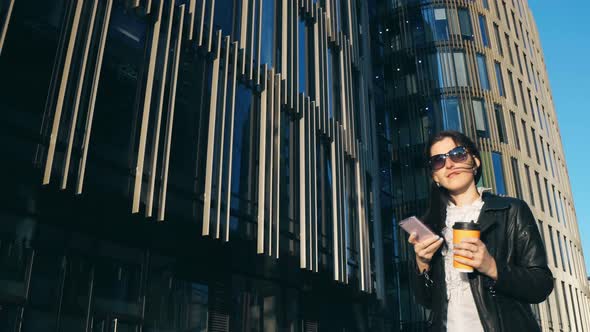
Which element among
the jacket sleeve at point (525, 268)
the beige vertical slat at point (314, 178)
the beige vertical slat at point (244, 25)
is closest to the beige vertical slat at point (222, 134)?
the beige vertical slat at point (244, 25)

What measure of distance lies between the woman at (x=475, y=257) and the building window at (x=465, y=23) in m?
29.6

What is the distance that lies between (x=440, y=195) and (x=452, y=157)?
26 centimetres

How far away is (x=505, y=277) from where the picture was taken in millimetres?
2252

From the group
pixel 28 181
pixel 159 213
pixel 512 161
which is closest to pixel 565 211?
pixel 512 161

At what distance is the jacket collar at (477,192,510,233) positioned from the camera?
2.48 metres

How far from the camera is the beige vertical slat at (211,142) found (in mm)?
10055

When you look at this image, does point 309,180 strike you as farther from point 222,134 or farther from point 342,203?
point 222,134

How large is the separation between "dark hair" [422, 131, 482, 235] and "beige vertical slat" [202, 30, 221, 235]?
7.62m

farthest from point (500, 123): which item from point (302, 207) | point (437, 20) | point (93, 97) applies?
point (93, 97)

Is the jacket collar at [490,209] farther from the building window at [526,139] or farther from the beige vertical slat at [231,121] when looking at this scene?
the building window at [526,139]

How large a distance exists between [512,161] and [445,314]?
91.4 ft

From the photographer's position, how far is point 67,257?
8.05m

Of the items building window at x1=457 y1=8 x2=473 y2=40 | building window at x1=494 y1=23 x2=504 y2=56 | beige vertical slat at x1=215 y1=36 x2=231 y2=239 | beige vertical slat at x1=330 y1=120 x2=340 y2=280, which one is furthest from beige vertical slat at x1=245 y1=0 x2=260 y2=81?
building window at x1=494 y1=23 x2=504 y2=56

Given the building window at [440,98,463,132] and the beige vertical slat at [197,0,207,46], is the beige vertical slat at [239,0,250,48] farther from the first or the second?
the building window at [440,98,463,132]
